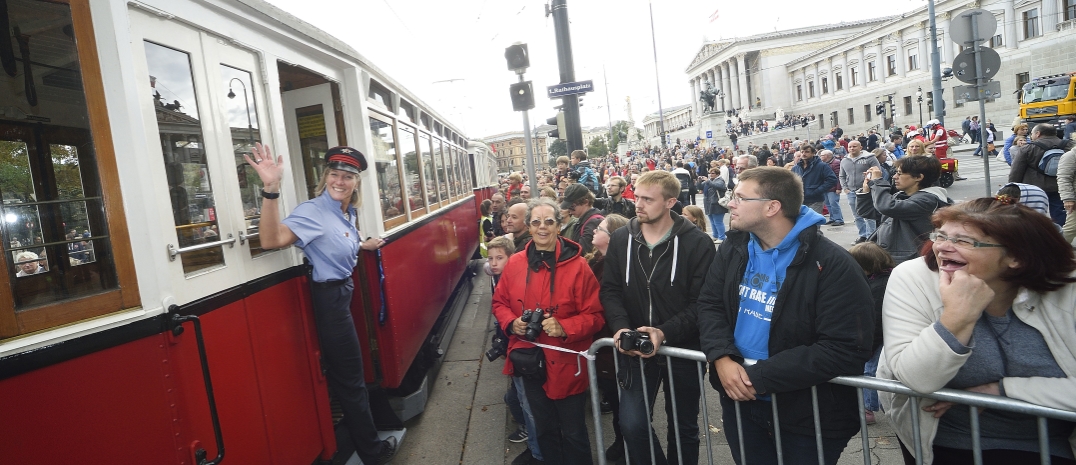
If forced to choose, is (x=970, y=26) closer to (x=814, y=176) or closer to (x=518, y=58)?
(x=814, y=176)

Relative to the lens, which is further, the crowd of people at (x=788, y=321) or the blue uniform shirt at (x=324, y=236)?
the blue uniform shirt at (x=324, y=236)

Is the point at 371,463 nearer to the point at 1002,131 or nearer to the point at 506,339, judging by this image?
the point at 506,339

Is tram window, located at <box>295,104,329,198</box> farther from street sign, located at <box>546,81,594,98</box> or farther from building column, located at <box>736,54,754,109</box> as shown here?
building column, located at <box>736,54,754,109</box>

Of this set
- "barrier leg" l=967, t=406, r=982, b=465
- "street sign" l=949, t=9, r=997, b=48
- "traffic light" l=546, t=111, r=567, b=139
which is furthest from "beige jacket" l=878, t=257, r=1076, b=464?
"traffic light" l=546, t=111, r=567, b=139

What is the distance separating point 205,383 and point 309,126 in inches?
108

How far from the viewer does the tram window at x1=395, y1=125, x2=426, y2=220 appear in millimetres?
5796

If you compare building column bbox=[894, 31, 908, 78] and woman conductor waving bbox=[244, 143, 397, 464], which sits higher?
building column bbox=[894, 31, 908, 78]

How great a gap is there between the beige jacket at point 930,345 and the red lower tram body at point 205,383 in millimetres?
2689

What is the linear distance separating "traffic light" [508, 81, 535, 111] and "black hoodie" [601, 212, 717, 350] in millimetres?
4900

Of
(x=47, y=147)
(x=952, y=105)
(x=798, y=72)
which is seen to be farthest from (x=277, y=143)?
(x=798, y=72)

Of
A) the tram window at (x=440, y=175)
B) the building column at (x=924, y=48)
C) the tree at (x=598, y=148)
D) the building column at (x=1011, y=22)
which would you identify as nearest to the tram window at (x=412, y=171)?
the tram window at (x=440, y=175)

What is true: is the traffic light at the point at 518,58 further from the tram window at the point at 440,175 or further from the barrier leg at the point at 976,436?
the barrier leg at the point at 976,436

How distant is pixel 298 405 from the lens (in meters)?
3.31

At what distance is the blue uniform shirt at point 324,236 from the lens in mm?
3299
